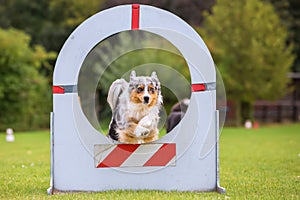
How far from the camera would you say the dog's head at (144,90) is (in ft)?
20.5

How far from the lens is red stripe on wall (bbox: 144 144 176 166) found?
21.8 ft

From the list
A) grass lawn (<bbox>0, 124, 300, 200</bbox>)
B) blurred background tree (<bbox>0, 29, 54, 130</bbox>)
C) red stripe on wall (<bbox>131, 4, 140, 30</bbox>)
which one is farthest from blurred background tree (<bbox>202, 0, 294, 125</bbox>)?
red stripe on wall (<bbox>131, 4, 140, 30</bbox>)

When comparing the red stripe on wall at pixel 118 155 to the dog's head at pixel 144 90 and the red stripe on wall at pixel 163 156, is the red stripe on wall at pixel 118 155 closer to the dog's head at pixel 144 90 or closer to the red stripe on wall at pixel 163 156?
the red stripe on wall at pixel 163 156

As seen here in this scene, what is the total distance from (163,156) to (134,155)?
314mm

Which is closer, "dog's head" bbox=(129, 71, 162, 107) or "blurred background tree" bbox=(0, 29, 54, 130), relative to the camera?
"dog's head" bbox=(129, 71, 162, 107)

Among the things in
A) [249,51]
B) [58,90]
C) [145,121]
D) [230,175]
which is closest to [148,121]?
[145,121]

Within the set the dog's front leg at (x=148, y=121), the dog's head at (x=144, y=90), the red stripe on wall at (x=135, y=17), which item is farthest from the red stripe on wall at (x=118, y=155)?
the red stripe on wall at (x=135, y=17)

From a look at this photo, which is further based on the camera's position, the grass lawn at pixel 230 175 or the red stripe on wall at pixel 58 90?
the red stripe on wall at pixel 58 90

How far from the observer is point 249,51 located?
2448 cm

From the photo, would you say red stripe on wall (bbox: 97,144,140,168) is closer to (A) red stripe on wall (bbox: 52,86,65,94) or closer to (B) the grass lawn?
(B) the grass lawn

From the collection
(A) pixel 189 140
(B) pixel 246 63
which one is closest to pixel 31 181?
(A) pixel 189 140

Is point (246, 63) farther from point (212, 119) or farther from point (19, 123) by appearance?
point (212, 119)

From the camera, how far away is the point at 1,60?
21781 millimetres

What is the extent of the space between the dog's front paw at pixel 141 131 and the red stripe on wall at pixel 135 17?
1.08 meters
